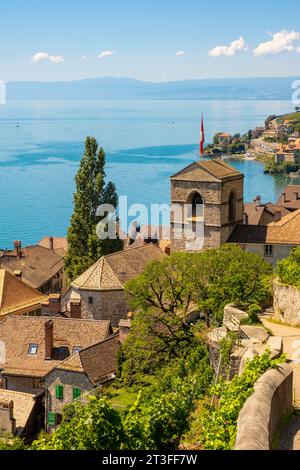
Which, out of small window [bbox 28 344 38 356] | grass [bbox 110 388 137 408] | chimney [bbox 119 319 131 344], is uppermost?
chimney [bbox 119 319 131 344]

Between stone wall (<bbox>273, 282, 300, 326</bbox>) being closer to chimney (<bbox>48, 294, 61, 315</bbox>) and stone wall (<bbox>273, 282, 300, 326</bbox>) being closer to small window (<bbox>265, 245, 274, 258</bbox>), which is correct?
small window (<bbox>265, 245, 274, 258</bbox>)

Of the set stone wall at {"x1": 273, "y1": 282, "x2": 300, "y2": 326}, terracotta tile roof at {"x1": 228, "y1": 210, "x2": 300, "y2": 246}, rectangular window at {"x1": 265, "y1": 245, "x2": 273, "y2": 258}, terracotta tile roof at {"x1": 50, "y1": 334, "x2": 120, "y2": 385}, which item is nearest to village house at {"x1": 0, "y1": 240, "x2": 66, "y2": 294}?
terracotta tile roof at {"x1": 228, "y1": 210, "x2": 300, "y2": 246}

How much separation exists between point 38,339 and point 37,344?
0.33 meters

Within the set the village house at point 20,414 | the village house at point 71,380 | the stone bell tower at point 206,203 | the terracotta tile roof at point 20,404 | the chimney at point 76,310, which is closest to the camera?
the village house at point 20,414

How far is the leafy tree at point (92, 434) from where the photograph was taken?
13.5 meters

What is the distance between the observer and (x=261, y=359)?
14789mm

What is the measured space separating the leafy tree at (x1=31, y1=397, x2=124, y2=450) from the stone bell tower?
106ft

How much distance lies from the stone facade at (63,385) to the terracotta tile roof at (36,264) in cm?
2689

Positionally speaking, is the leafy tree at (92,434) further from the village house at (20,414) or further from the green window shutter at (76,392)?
the green window shutter at (76,392)

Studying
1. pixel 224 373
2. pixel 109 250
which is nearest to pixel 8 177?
pixel 109 250

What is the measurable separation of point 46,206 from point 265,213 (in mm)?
65820

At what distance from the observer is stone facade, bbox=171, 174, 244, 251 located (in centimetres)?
4553

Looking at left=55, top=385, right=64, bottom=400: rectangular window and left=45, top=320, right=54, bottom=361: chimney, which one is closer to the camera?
left=55, top=385, right=64, bottom=400: rectangular window

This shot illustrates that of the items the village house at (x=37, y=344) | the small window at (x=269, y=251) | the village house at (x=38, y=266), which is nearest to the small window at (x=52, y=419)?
the village house at (x=37, y=344)
